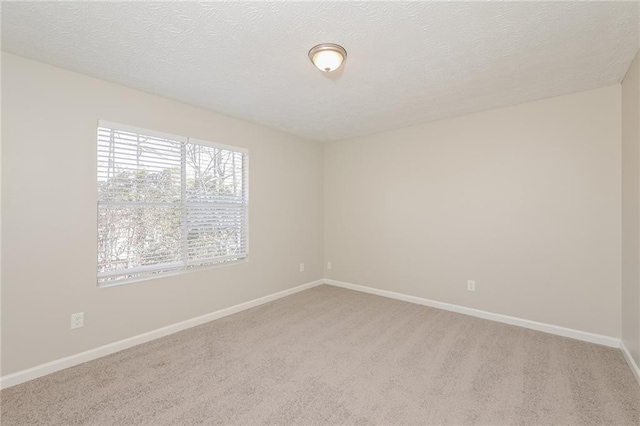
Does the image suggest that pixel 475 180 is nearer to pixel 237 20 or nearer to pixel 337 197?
pixel 337 197

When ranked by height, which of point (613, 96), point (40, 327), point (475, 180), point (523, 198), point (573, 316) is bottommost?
point (573, 316)

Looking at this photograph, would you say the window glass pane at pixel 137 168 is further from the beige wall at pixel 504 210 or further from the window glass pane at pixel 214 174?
the beige wall at pixel 504 210

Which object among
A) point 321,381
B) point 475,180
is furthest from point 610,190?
point 321,381

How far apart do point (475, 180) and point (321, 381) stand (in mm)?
2790

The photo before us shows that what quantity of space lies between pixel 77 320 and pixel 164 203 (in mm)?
1218

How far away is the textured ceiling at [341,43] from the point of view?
5.56 feet

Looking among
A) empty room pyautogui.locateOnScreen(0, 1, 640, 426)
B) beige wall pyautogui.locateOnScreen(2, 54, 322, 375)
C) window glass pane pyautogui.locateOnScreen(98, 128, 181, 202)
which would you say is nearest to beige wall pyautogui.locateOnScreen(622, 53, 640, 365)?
empty room pyautogui.locateOnScreen(0, 1, 640, 426)

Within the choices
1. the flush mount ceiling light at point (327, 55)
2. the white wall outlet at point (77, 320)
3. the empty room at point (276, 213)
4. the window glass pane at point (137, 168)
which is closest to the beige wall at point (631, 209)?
the empty room at point (276, 213)

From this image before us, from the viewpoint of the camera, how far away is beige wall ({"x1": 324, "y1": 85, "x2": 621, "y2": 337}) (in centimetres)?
272

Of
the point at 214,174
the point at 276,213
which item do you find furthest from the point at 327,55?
the point at 276,213

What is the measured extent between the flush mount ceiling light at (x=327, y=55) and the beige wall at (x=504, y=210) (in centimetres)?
212

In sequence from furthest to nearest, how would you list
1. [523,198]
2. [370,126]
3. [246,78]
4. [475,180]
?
[370,126] → [475,180] → [523,198] → [246,78]

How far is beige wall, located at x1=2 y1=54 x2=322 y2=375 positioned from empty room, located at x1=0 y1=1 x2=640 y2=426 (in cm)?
2

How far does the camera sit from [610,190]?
105 inches
